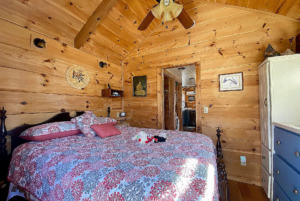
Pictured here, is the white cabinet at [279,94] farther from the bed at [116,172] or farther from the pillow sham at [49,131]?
the pillow sham at [49,131]

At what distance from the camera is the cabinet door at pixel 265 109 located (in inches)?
71.2

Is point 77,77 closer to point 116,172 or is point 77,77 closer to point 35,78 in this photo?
point 35,78

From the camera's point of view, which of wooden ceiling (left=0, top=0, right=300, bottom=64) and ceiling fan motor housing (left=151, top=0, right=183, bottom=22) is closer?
ceiling fan motor housing (left=151, top=0, right=183, bottom=22)

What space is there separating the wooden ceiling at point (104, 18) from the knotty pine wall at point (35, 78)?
15cm

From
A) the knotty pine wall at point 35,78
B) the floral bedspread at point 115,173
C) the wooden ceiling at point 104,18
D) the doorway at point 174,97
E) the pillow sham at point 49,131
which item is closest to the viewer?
the floral bedspread at point 115,173

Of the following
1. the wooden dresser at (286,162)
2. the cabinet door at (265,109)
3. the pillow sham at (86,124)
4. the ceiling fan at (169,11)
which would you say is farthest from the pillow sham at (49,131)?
the cabinet door at (265,109)

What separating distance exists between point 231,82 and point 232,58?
431 millimetres

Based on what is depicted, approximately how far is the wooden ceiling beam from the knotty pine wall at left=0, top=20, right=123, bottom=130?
0.69 ft

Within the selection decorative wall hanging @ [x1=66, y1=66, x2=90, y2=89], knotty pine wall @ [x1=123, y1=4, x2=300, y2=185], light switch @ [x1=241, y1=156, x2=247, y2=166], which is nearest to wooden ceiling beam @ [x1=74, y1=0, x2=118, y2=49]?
decorative wall hanging @ [x1=66, y1=66, x2=90, y2=89]

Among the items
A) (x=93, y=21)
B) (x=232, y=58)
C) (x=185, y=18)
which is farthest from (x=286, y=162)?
(x=93, y=21)

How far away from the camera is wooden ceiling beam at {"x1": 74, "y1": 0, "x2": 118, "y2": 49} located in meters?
2.13

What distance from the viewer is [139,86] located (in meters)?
3.29

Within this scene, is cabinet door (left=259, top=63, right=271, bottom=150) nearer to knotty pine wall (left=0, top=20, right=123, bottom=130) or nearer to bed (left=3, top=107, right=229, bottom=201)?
bed (left=3, top=107, right=229, bottom=201)

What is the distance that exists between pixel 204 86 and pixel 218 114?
0.59 m
